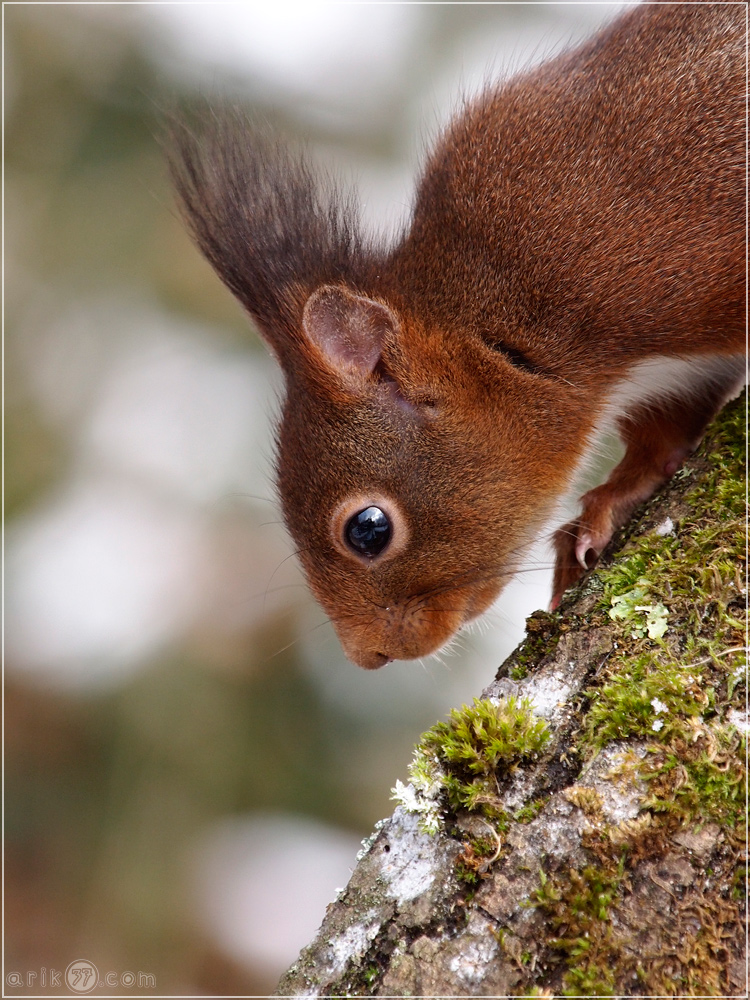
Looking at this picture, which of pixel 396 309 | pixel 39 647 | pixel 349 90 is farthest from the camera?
pixel 349 90

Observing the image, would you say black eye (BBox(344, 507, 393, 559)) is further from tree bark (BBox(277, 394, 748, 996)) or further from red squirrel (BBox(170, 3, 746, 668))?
tree bark (BBox(277, 394, 748, 996))

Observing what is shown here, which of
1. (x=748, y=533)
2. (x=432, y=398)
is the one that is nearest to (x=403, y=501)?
(x=432, y=398)

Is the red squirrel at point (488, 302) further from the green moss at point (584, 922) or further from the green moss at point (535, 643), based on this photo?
the green moss at point (584, 922)

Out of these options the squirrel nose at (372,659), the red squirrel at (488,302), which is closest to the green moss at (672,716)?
the red squirrel at (488,302)

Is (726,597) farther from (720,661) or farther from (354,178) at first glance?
(354,178)

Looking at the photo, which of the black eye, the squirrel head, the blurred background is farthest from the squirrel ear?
the blurred background

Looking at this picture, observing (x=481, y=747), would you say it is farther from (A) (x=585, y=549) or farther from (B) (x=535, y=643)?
(A) (x=585, y=549)
